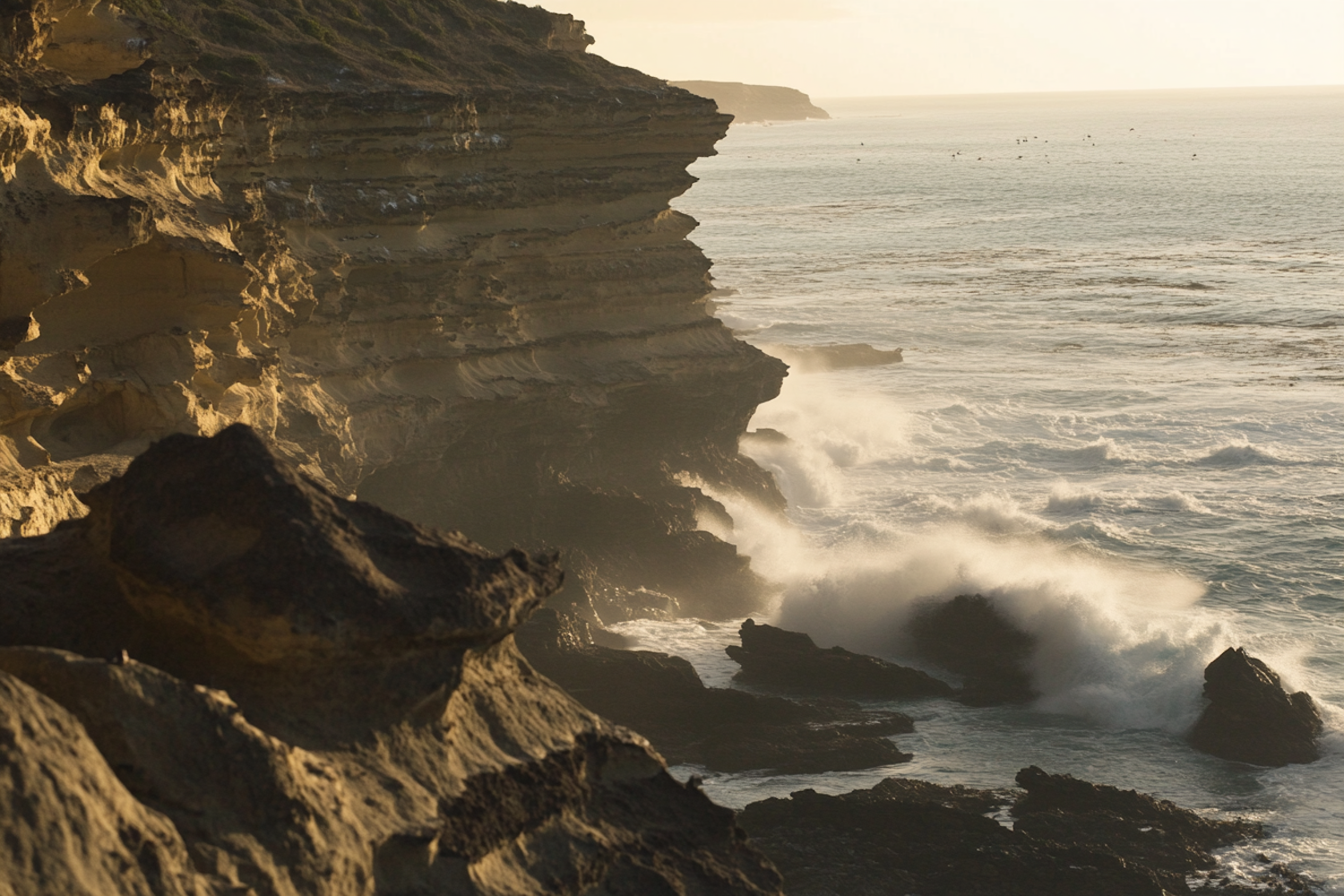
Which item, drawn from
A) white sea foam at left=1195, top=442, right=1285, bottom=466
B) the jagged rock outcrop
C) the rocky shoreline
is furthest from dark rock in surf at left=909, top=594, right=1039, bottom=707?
the jagged rock outcrop

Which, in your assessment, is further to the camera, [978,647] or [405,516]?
[978,647]

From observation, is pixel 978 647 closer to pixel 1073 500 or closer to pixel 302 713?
pixel 1073 500

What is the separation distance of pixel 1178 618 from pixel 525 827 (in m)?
20.2

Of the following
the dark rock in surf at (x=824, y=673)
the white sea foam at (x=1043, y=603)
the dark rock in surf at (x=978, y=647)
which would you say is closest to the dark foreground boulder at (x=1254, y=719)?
the white sea foam at (x=1043, y=603)

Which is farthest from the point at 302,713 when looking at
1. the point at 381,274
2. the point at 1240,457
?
the point at 1240,457

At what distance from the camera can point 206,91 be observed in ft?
66.2

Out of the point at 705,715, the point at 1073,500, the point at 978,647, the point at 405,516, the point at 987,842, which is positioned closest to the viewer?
the point at 987,842

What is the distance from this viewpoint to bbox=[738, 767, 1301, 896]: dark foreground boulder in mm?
15680

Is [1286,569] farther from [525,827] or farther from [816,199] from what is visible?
[816,199]

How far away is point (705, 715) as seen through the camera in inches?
805

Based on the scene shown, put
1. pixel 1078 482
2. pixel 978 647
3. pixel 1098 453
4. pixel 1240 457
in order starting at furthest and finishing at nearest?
pixel 1098 453 → pixel 1240 457 → pixel 1078 482 → pixel 978 647

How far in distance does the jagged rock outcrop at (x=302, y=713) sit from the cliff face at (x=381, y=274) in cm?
685

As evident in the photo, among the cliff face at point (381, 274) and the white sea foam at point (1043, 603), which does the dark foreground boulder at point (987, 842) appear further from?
the cliff face at point (381, 274)

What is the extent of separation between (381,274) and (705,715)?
31.5 ft
